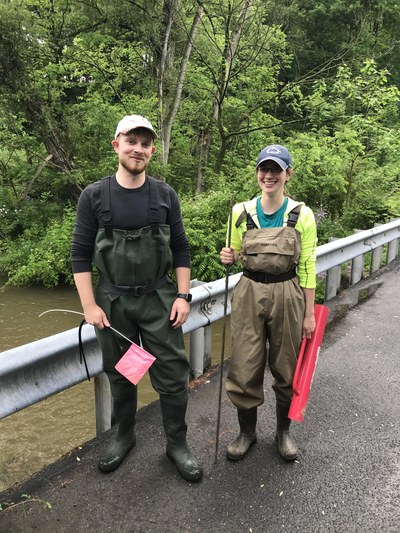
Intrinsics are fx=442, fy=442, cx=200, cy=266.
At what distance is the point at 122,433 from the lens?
9.69ft

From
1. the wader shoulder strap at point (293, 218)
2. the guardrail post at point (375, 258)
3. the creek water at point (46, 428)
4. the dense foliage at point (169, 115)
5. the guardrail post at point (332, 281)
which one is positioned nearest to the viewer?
the wader shoulder strap at point (293, 218)

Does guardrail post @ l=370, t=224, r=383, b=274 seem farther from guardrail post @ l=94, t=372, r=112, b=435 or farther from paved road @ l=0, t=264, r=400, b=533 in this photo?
guardrail post @ l=94, t=372, r=112, b=435

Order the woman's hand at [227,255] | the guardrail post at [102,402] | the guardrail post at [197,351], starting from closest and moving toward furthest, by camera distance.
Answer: the woman's hand at [227,255] → the guardrail post at [102,402] → the guardrail post at [197,351]

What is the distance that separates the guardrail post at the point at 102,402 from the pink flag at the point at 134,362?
1.90 feet

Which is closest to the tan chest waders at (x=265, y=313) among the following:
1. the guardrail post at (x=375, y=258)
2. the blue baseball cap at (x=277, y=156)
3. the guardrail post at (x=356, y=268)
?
the blue baseball cap at (x=277, y=156)

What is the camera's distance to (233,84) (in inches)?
568

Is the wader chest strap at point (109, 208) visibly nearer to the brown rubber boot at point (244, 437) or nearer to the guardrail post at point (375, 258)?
the brown rubber boot at point (244, 437)

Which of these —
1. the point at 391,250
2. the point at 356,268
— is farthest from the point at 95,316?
the point at 391,250

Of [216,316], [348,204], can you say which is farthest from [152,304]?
[348,204]

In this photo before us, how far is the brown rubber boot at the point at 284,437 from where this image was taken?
2.94 metres

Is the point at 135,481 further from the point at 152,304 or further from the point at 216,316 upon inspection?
the point at 216,316

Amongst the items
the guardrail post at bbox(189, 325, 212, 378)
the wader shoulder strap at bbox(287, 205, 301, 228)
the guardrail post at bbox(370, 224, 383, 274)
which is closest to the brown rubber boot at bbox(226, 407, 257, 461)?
the guardrail post at bbox(189, 325, 212, 378)

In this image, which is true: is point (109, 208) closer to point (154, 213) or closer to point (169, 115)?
point (154, 213)

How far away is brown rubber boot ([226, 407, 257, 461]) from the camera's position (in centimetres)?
294
